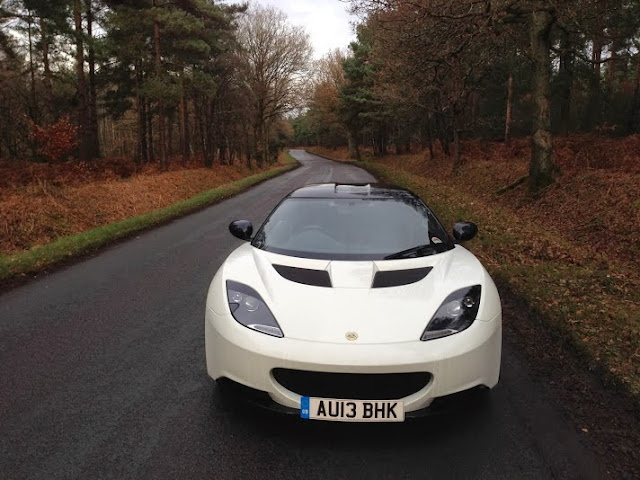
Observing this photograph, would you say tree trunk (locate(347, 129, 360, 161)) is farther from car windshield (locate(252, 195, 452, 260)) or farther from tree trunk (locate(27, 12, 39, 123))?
car windshield (locate(252, 195, 452, 260))

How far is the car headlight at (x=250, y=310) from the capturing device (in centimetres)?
272

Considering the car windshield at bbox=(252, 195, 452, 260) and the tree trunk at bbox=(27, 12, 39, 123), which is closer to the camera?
the car windshield at bbox=(252, 195, 452, 260)

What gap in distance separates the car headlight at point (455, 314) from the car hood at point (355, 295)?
4 centimetres

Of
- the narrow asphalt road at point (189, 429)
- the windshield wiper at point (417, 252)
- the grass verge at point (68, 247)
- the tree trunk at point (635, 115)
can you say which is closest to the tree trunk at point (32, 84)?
A: the grass verge at point (68, 247)

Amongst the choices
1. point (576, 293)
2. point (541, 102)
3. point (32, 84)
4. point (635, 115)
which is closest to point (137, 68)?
point (32, 84)

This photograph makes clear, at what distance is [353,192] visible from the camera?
14.7 ft

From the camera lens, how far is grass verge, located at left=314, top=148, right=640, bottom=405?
12.1ft

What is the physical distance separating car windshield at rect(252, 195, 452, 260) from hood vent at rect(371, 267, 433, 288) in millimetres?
262

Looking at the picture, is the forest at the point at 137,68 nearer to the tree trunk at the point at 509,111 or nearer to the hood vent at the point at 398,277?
the tree trunk at the point at 509,111

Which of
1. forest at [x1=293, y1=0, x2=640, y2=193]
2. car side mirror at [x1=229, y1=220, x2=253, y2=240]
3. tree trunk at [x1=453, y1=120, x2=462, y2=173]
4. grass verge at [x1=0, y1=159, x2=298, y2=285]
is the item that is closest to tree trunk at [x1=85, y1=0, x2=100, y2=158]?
grass verge at [x1=0, y1=159, x2=298, y2=285]

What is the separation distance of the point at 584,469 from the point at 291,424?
1.69 m

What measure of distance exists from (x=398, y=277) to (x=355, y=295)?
401 mm

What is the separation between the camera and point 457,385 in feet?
8.53

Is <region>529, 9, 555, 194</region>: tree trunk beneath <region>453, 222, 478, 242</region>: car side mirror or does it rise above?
above
